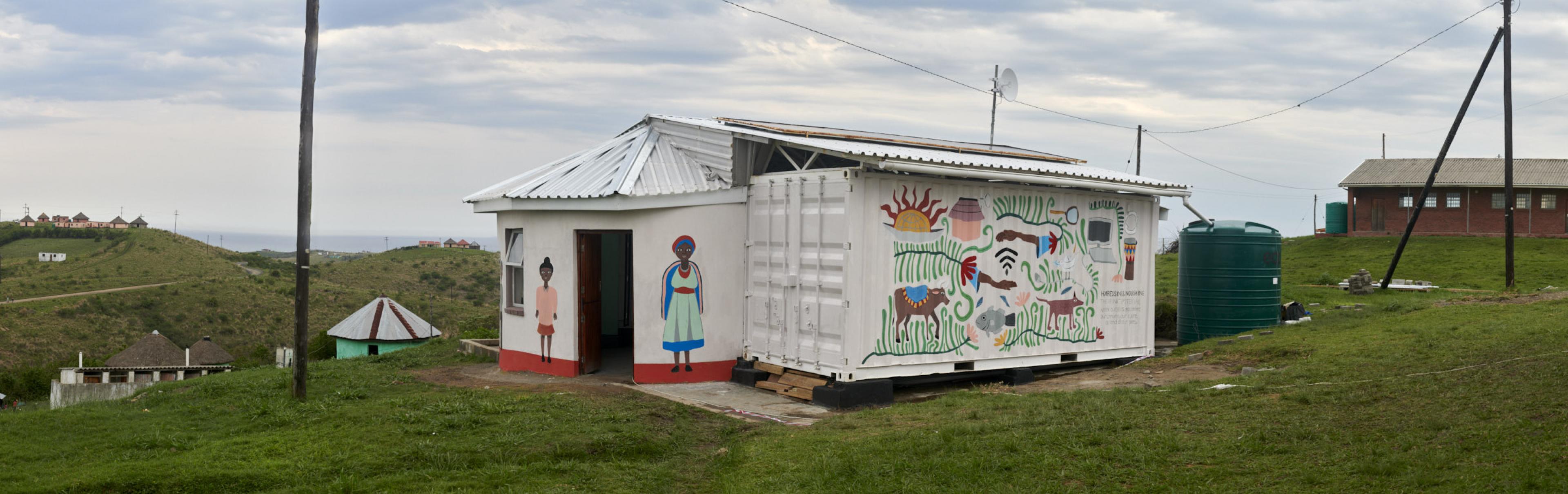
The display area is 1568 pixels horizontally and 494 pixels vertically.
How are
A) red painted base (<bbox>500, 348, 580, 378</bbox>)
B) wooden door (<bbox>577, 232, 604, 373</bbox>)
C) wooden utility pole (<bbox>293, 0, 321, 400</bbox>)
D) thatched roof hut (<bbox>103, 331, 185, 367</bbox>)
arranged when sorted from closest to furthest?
1. wooden utility pole (<bbox>293, 0, 321, 400</bbox>)
2. wooden door (<bbox>577, 232, 604, 373</bbox>)
3. red painted base (<bbox>500, 348, 580, 378</bbox>)
4. thatched roof hut (<bbox>103, 331, 185, 367</bbox>)

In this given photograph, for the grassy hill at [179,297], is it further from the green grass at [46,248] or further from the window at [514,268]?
the window at [514,268]

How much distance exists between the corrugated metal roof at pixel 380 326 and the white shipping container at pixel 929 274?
58.8 ft

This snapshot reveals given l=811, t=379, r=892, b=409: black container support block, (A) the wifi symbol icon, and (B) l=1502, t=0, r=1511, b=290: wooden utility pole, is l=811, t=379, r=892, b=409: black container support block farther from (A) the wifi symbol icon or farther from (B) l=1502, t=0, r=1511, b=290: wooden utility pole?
(B) l=1502, t=0, r=1511, b=290: wooden utility pole

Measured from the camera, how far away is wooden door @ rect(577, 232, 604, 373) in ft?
45.7

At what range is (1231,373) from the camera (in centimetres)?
1249

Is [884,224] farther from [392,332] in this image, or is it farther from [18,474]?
[392,332]

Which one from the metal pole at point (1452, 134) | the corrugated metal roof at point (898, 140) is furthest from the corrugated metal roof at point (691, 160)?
the metal pole at point (1452, 134)

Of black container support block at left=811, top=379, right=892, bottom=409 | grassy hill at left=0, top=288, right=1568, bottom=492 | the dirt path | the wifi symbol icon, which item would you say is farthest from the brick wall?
the dirt path

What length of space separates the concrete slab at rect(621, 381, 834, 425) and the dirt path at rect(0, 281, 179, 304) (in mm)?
59676

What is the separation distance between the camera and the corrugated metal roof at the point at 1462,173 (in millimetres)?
41438

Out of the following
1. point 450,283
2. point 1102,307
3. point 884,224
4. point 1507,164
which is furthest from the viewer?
point 450,283

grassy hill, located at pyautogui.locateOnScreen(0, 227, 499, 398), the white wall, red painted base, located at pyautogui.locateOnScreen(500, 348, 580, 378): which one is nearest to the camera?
the white wall

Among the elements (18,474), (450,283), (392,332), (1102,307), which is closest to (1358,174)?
(1102,307)

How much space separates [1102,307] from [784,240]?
5277 millimetres
